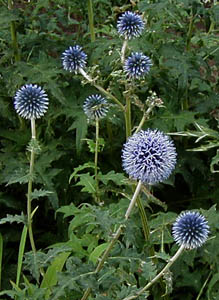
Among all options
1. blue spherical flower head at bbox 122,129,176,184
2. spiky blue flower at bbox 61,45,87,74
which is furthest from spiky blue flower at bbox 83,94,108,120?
blue spherical flower head at bbox 122,129,176,184

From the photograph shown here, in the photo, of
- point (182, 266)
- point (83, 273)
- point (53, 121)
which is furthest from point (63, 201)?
point (83, 273)

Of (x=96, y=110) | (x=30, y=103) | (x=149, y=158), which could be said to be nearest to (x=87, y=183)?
(x=96, y=110)

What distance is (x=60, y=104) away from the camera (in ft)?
9.96

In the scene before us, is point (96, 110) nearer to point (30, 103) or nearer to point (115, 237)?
point (30, 103)

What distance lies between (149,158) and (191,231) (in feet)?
0.84

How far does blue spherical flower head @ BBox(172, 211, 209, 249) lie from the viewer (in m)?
1.88

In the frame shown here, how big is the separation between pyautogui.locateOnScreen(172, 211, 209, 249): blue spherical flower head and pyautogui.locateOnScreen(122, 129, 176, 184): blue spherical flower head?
0.16 m

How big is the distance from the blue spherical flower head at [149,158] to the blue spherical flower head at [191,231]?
157 mm

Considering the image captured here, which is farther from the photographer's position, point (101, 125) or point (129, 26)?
point (101, 125)

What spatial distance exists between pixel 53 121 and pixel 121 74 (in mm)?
1022

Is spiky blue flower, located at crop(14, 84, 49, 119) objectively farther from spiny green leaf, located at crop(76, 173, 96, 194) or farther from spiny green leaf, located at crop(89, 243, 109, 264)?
spiny green leaf, located at crop(89, 243, 109, 264)

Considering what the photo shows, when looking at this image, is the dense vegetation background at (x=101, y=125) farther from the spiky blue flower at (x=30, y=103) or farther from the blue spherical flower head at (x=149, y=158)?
the blue spherical flower head at (x=149, y=158)

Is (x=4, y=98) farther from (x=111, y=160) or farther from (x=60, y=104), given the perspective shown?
(x=111, y=160)

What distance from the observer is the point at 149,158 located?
189 centimetres
